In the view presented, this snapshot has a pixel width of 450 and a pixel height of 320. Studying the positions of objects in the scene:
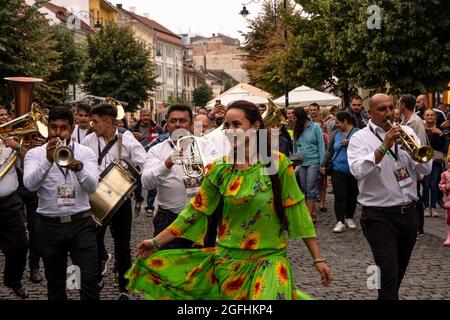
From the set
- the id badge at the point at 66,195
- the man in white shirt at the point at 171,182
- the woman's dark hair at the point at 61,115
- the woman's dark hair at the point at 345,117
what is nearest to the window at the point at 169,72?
the woman's dark hair at the point at 345,117

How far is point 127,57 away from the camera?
4991 centimetres

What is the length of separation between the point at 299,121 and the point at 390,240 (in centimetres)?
684

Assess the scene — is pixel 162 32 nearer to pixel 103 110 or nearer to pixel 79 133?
pixel 79 133

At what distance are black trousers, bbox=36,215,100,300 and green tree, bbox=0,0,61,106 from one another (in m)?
15.7

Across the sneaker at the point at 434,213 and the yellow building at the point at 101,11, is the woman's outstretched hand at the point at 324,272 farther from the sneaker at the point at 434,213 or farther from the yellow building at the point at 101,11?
the yellow building at the point at 101,11

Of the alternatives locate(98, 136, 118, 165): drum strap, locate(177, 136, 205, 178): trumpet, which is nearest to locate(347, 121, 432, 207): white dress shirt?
locate(177, 136, 205, 178): trumpet

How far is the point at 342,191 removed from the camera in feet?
38.0

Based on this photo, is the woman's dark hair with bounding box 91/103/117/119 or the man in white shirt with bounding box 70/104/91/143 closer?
the woman's dark hair with bounding box 91/103/117/119

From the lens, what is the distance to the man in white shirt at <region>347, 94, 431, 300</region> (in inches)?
227

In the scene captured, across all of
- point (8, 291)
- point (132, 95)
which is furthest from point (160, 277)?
point (132, 95)

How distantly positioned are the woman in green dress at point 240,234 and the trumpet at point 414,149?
5.55 feet

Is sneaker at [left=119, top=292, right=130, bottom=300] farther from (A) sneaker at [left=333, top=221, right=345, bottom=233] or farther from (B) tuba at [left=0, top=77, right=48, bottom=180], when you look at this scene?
(A) sneaker at [left=333, top=221, right=345, bottom=233]

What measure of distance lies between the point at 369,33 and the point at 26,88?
16.1 meters

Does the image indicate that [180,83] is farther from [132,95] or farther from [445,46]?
[445,46]
